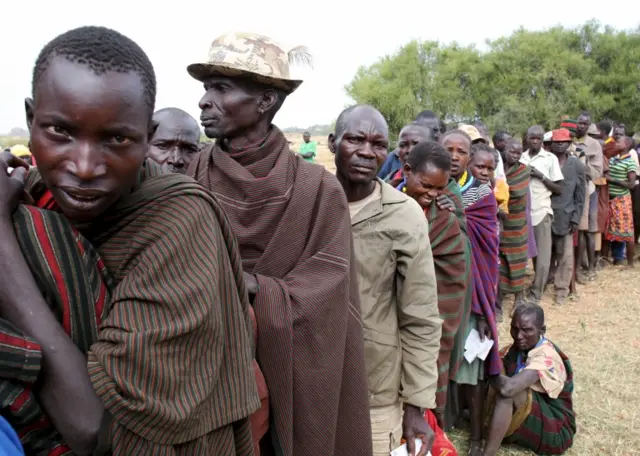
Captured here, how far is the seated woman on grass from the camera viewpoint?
3.67 m

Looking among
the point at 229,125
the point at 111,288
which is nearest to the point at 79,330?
the point at 111,288

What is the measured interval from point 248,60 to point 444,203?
167 cm

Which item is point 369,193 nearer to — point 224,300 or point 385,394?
point 385,394

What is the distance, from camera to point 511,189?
20.0 feet

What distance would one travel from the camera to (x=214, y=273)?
2.89ft

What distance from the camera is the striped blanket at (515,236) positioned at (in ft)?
19.7

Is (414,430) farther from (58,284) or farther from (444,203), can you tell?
(58,284)

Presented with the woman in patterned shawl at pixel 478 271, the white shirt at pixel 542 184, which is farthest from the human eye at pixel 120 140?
the white shirt at pixel 542 184

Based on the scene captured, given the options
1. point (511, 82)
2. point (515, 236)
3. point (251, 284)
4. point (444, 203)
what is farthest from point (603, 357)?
point (511, 82)

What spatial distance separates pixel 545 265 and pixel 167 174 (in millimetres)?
6787

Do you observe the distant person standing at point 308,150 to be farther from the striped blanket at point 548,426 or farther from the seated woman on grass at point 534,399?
the striped blanket at point 548,426

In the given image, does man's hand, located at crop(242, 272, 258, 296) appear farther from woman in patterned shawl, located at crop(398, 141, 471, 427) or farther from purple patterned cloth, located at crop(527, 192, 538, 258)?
purple patterned cloth, located at crop(527, 192, 538, 258)

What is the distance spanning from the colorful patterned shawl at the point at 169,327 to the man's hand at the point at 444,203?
2080 millimetres

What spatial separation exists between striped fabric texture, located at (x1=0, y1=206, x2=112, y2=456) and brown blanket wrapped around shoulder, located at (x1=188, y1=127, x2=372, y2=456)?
20.2 inches
